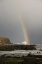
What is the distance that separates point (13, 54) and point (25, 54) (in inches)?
16.0

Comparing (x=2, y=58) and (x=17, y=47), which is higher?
(x=17, y=47)

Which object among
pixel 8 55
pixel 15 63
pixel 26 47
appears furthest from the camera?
pixel 26 47

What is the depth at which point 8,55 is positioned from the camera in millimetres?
4387

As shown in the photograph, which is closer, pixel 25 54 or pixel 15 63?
pixel 15 63

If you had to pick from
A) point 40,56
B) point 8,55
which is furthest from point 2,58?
point 40,56

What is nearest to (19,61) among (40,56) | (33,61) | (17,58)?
(17,58)

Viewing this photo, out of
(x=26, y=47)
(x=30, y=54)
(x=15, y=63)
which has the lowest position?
(x=15, y=63)

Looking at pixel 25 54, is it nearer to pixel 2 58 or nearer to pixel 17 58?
pixel 17 58

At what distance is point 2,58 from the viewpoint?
13.9ft

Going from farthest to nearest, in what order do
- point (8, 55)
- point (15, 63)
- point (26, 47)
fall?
1. point (26, 47)
2. point (8, 55)
3. point (15, 63)

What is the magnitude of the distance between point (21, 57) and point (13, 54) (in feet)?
1.09

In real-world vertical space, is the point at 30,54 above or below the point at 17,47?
below

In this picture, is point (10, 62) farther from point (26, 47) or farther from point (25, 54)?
point (26, 47)

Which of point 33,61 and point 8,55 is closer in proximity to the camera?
point 33,61
